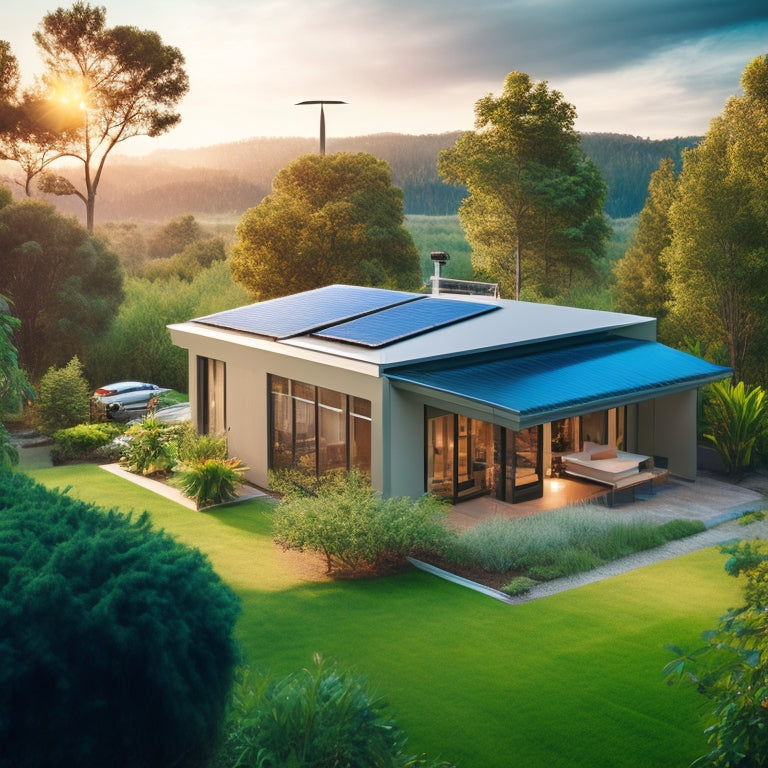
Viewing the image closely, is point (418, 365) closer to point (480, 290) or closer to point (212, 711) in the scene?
point (212, 711)

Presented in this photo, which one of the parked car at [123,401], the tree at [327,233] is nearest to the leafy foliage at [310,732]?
the parked car at [123,401]

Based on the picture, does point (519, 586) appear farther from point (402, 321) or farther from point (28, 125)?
point (28, 125)

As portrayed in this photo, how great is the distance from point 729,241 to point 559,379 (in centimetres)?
810

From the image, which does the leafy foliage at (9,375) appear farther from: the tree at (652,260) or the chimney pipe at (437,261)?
the tree at (652,260)

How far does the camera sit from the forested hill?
77312 mm

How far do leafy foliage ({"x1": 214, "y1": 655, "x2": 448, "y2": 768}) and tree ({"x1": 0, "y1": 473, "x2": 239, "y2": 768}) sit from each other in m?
0.98

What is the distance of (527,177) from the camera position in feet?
123

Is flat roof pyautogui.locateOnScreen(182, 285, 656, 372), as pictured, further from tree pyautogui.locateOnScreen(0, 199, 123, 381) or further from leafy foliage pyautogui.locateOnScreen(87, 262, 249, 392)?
tree pyautogui.locateOnScreen(0, 199, 123, 381)

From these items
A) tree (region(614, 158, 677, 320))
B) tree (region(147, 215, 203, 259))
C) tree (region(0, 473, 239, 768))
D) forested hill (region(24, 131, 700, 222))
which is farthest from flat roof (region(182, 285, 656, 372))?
forested hill (region(24, 131, 700, 222))

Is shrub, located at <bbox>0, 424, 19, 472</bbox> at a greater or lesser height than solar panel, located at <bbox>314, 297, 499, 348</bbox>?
lesser

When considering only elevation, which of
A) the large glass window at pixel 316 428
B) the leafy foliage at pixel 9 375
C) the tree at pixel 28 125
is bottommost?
the large glass window at pixel 316 428

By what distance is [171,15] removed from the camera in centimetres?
5225

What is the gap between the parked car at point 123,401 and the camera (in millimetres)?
26781

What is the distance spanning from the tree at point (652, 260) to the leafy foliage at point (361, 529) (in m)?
19.3
